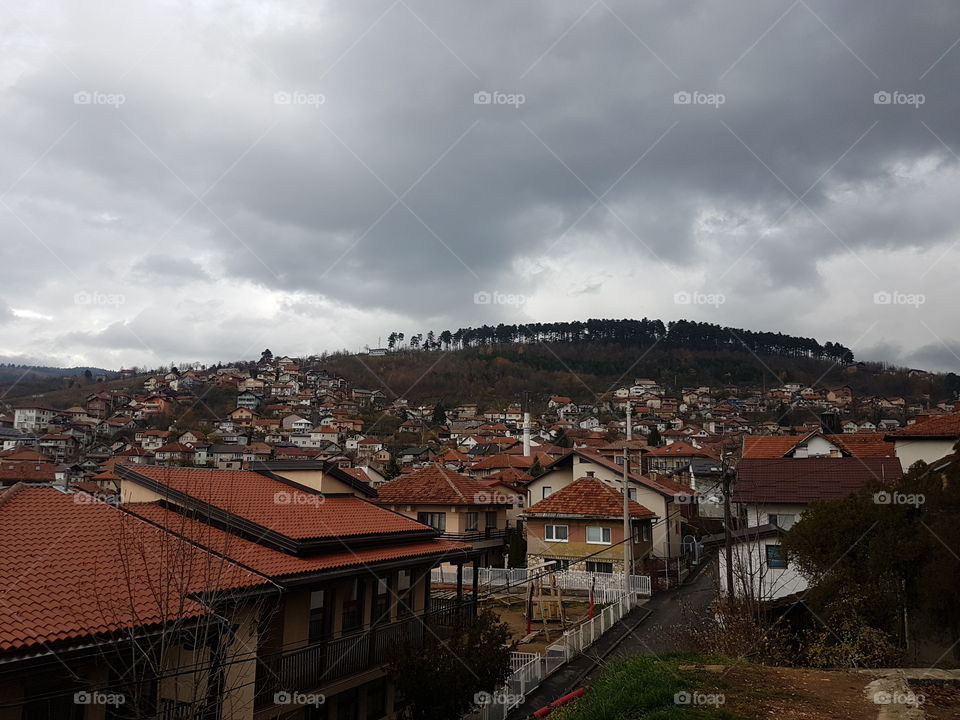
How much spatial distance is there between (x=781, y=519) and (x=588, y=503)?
9859mm

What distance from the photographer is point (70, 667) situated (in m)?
9.57

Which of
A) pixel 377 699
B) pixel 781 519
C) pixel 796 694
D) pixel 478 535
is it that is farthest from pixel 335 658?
pixel 478 535

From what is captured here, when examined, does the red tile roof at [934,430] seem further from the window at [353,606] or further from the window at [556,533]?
the window at [353,606]

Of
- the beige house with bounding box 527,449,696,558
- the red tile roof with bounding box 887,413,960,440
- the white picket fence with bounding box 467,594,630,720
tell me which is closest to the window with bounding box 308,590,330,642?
the white picket fence with bounding box 467,594,630,720

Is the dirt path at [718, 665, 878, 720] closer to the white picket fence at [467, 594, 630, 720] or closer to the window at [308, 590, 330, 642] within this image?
the white picket fence at [467, 594, 630, 720]

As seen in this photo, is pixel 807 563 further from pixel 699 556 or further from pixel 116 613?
pixel 699 556

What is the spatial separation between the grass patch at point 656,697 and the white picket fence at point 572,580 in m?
15.9

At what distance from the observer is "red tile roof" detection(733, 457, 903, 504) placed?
2811 centimetres

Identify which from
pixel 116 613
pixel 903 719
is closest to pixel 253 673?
pixel 116 613

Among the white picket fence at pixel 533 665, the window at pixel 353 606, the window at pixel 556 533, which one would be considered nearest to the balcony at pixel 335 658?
the window at pixel 353 606

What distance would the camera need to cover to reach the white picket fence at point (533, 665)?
1650 centimetres

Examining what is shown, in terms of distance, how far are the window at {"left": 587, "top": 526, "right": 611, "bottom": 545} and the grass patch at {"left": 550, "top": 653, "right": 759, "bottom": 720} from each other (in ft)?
68.3

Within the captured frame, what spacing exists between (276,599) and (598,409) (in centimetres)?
14231

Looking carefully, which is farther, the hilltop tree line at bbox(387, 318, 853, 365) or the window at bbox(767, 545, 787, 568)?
the hilltop tree line at bbox(387, 318, 853, 365)
